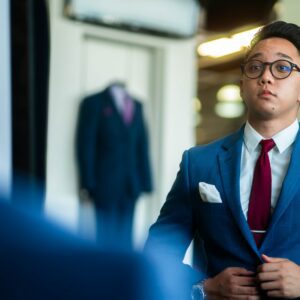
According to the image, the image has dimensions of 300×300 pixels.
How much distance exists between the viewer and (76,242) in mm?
421

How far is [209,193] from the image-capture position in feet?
1.43

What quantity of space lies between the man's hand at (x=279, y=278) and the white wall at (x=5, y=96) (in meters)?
0.18

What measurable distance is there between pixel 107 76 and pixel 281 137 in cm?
110

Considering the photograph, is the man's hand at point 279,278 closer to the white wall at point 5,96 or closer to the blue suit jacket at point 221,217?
the blue suit jacket at point 221,217

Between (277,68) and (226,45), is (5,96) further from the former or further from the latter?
(226,45)

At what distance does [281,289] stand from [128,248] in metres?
0.12

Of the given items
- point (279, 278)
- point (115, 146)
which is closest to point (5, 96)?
point (279, 278)

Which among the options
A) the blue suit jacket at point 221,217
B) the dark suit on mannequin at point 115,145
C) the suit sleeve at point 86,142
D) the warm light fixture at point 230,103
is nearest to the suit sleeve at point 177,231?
the blue suit jacket at point 221,217

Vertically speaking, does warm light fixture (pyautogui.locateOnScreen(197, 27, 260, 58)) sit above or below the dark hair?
below

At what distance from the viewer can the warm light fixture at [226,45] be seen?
57 centimetres

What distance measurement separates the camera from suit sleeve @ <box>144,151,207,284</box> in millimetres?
449

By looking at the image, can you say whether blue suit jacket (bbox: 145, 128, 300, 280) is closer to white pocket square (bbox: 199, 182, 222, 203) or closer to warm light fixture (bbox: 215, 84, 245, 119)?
white pocket square (bbox: 199, 182, 222, 203)

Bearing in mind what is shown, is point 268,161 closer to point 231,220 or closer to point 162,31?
point 231,220

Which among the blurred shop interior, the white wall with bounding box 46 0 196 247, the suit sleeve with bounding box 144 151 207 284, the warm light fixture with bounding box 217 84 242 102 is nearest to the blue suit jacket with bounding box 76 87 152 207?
the blurred shop interior
